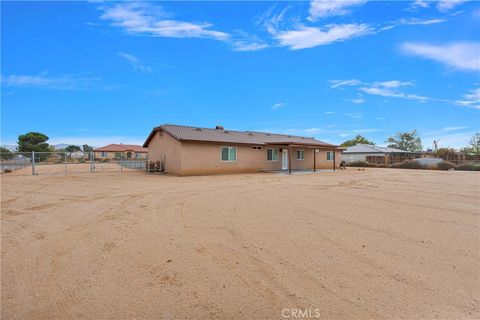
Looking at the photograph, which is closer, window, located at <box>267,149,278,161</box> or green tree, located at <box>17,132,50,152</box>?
window, located at <box>267,149,278,161</box>

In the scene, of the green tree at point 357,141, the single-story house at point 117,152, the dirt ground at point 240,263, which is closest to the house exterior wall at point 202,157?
the dirt ground at point 240,263

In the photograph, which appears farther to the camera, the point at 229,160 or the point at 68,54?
the point at 229,160

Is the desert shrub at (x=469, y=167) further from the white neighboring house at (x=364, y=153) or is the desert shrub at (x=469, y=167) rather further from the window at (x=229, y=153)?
the window at (x=229, y=153)

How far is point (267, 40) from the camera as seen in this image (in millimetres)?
16406

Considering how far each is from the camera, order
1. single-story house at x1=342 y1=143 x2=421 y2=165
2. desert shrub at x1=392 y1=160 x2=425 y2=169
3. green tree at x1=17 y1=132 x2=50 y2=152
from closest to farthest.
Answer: desert shrub at x1=392 y1=160 x2=425 y2=169 → single-story house at x1=342 y1=143 x2=421 y2=165 → green tree at x1=17 y1=132 x2=50 y2=152

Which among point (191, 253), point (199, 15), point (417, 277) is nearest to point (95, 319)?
point (191, 253)

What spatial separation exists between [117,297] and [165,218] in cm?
342

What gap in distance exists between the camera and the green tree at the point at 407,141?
65.0 m

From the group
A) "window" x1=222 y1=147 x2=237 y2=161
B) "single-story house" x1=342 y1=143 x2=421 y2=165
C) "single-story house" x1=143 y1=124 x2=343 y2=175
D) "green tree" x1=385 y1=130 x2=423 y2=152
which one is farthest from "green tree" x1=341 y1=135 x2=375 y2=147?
"window" x1=222 y1=147 x2=237 y2=161

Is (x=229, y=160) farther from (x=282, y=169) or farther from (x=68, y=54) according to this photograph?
(x=68, y=54)

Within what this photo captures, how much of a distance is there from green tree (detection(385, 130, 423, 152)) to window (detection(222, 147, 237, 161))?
61020 millimetres

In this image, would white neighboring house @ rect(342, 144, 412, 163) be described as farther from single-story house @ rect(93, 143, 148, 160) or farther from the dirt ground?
the dirt ground

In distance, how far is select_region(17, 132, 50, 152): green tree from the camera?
163 ft

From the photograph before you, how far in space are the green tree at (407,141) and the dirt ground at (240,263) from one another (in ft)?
227
